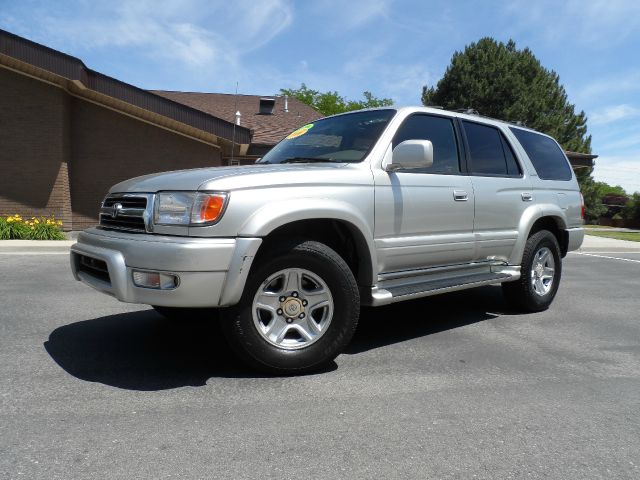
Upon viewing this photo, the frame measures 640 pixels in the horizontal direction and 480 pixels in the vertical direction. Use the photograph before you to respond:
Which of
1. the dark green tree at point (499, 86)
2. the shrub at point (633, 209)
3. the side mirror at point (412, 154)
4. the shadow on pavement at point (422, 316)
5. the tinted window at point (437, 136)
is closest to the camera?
the side mirror at point (412, 154)

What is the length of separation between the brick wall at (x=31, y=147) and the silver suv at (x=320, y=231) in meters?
10.8

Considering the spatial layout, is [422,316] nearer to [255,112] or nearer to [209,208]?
[209,208]

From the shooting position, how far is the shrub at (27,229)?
12.4 meters

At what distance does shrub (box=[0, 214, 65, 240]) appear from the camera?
1236 centimetres

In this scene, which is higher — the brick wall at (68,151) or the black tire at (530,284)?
the brick wall at (68,151)

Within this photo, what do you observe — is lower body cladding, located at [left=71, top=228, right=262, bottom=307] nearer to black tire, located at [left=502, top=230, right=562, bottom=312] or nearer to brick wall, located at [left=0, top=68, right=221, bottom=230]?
black tire, located at [left=502, top=230, right=562, bottom=312]

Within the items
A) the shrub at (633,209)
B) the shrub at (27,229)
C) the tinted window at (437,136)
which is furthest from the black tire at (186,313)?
the shrub at (633,209)

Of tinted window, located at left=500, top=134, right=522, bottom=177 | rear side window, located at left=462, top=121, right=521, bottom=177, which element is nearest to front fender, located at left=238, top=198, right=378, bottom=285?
rear side window, located at left=462, top=121, right=521, bottom=177

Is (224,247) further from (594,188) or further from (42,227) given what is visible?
(594,188)

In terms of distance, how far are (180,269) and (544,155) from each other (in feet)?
14.9

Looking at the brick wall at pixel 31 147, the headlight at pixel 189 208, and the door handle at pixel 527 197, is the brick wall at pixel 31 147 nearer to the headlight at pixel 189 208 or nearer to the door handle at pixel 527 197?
the headlight at pixel 189 208

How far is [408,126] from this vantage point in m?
4.25

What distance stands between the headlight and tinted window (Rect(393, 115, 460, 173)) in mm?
1761

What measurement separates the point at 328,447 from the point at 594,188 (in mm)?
40022
